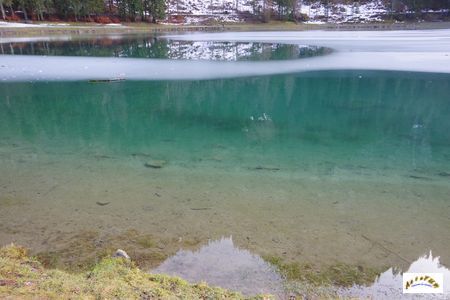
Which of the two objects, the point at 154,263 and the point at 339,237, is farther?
the point at 339,237

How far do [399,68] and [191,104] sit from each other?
15.0 metres

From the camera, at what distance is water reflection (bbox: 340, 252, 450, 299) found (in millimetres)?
4793

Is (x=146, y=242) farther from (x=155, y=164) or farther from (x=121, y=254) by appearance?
(x=155, y=164)

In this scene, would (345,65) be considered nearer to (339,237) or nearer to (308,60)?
(308,60)

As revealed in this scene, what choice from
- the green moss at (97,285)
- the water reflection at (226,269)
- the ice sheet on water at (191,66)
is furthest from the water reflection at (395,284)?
the ice sheet on water at (191,66)

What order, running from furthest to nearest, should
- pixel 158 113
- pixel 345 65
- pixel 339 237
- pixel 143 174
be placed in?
pixel 345 65 → pixel 158 113 → pixel 143 174 → pixel 339 237

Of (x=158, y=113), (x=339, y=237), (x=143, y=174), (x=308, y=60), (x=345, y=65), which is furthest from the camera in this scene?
(x=308, y=60)

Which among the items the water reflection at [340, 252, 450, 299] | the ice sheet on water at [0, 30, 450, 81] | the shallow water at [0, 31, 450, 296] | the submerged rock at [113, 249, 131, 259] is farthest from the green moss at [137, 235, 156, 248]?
the ice sheet on water at [0, 30, 450, 81]

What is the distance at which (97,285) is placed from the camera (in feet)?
13.8

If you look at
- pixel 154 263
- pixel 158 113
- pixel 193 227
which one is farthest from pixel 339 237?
pixel 158 113

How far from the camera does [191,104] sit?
15.6m

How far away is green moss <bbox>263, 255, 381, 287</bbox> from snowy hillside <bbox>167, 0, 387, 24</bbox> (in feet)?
340

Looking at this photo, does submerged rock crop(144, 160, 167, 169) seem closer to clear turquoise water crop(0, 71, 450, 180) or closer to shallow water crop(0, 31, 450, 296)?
shallow water crop(0, 31, 450, 296)

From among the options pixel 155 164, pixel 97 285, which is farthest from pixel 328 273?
pixel 155 164
